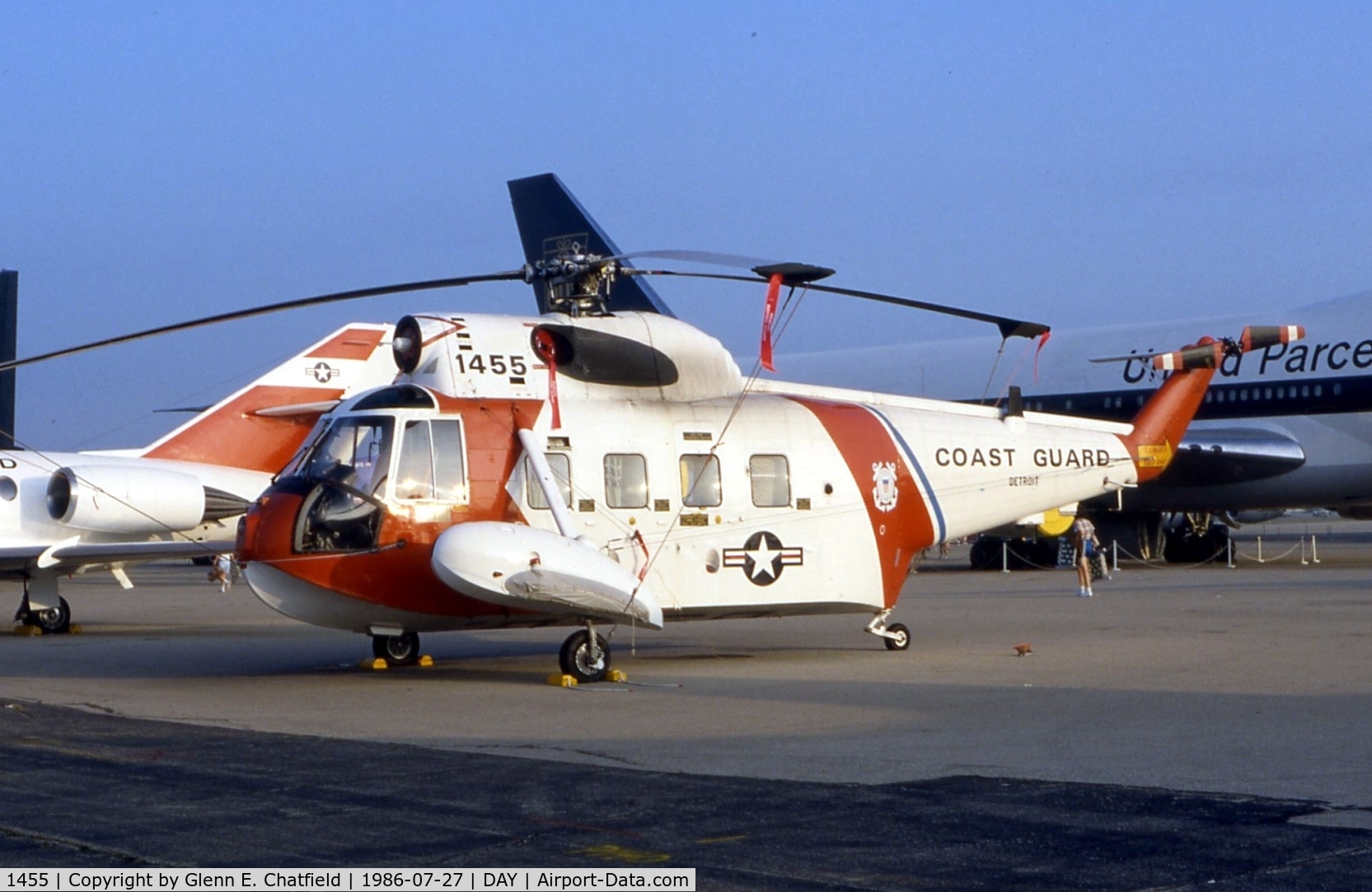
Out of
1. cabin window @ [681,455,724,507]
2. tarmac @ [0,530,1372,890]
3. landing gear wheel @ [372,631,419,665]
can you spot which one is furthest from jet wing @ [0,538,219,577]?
cabin window @ [681,455,724,507]

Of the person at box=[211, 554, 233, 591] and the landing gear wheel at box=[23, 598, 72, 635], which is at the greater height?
the person at box=[211, 554, 233, 591]

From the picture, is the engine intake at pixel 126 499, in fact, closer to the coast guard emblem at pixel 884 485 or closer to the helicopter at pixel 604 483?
the helicopter at pixel 604 483

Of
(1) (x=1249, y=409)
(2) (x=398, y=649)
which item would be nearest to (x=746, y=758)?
(2) (x=398, y=649)


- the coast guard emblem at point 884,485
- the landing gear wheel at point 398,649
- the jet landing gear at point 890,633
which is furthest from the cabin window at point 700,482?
the landing gear wheel at point 398,649

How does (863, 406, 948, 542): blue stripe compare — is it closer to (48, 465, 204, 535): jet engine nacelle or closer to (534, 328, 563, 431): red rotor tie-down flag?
(534, 328, 563, 431): red rotor tie-down flag

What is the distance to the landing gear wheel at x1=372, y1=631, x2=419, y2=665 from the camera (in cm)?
1505

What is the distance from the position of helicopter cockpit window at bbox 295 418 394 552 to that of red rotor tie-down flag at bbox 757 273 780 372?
3493mm

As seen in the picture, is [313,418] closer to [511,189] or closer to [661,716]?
[661,716]

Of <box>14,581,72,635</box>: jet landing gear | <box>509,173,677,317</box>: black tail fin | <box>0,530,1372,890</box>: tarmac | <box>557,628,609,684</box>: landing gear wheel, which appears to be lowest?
<box>0,530,1372,890</box>: tarmac

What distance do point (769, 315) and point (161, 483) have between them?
1233 centimetres

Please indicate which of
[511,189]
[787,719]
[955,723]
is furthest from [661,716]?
[511,189]

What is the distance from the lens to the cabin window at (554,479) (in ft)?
45.1

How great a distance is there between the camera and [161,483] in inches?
837

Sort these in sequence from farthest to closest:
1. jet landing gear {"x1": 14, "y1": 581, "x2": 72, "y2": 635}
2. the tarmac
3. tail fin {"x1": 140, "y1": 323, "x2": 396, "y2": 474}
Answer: tail fin {"x1": 140, "y1": 323, "x2": 396, "y2": 474} < jet landing gear {"x1": 14, "y1": 581, "x2": 72, "y2": 635} < the tarmac
